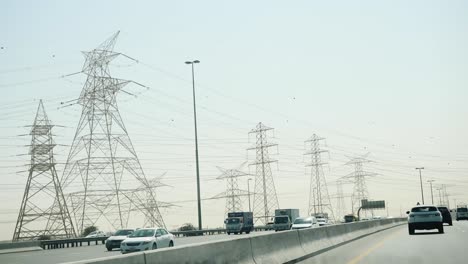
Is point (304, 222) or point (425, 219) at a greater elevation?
point (425, 219)

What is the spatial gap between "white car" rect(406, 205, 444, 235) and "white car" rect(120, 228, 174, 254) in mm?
14580

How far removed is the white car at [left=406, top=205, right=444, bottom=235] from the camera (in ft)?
106

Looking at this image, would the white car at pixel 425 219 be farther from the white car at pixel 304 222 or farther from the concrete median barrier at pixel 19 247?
the concrete median barrier at pixel 19 247

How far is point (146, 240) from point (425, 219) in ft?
54.8

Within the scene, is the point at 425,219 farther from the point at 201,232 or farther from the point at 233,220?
the point at 233,220

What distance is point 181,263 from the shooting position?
9742 millimetres

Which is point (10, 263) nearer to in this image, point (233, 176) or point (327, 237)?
point (327, 237)

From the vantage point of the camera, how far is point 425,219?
32.6 meters

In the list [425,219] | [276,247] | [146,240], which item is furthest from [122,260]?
[425,219]

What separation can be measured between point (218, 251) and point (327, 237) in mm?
12798

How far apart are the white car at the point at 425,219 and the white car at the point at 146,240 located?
47.8 ft

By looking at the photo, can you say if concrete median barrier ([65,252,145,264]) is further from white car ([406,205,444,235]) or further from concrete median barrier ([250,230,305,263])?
white car ([406,205,444,235])

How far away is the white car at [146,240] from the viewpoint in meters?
25.9

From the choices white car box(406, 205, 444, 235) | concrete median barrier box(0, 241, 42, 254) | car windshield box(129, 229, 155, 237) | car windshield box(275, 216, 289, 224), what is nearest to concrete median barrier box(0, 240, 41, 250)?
concrete median barrier box(0, 241, 42, 254)
